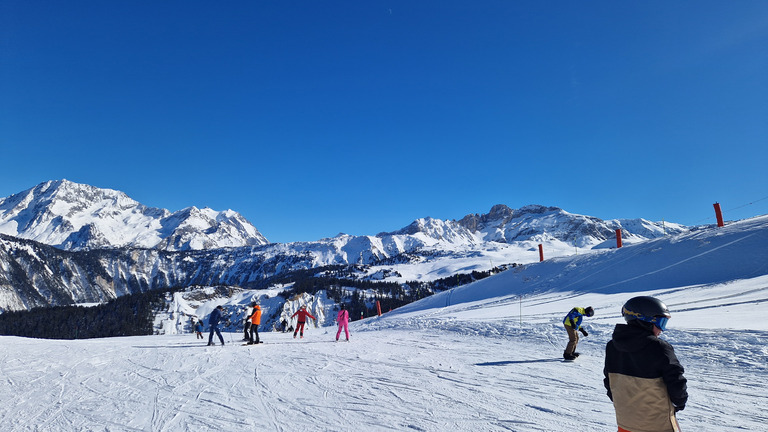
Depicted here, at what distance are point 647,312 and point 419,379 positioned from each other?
6941mm

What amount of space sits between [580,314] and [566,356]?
130 cm

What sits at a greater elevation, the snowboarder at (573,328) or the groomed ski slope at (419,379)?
the snowboarder at (573,328)

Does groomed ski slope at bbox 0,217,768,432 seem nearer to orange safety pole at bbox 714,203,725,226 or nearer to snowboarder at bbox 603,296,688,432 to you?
snowboarder at bbox 603,296,688,432

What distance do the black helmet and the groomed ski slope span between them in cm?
Answer: 333

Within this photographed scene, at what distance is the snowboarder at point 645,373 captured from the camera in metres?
3.53

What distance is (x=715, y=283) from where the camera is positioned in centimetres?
1898

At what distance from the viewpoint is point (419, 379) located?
31.9ft

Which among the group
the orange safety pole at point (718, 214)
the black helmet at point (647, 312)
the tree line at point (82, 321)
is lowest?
the tree line at point (82, 321)

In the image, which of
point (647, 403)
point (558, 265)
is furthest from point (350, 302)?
point (647, 403)

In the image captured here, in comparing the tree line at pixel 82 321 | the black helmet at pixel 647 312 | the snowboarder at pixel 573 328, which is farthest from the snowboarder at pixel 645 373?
the tree line at pixel 82 321

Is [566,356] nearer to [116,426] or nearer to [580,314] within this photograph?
[580,314]

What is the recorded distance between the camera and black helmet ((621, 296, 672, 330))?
375 centimetres

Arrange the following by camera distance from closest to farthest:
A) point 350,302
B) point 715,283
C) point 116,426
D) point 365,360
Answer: point 116,426, point 365,360, point 715,283, point 350,302

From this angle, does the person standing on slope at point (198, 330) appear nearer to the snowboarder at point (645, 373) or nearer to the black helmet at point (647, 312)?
the snowboarder at point (645, 373)
